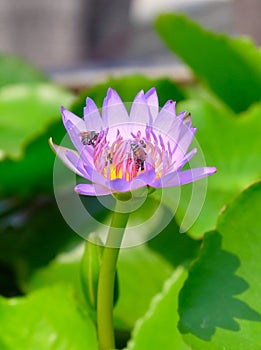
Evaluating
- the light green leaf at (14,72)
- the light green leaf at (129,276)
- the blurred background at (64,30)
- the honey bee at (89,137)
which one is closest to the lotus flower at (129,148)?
the honey bee at (89,137)

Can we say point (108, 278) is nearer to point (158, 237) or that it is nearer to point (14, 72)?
point (158, 237)

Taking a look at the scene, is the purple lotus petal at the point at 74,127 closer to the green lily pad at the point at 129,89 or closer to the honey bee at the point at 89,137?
the honey bee at the point at 89,137

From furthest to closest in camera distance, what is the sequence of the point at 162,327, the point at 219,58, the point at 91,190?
the point at 219,58
the point at 162,327
the point at 91,190

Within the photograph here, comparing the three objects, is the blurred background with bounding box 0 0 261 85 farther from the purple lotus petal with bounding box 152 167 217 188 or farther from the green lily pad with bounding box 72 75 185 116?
the purple lotus petal with bounding box 152 167 217 188

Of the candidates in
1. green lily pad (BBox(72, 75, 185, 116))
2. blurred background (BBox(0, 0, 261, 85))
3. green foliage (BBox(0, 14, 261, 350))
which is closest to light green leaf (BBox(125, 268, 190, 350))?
green foliage (BBox(0, 14, 261, 350))

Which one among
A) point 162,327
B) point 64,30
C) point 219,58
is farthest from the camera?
point 64,30

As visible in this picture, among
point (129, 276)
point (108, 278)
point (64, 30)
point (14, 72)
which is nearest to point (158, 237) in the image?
point (129, 276)

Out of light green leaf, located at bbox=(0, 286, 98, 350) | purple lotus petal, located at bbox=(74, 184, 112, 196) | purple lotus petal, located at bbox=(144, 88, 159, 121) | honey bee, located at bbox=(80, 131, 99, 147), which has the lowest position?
light green leaf, located at bbox=(0, 286, 98, 350)
